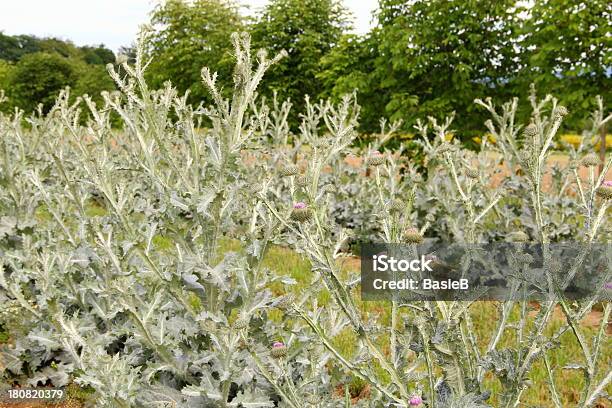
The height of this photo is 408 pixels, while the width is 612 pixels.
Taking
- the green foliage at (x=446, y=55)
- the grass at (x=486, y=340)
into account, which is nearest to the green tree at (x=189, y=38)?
the green foliage at (x=446, y=55)

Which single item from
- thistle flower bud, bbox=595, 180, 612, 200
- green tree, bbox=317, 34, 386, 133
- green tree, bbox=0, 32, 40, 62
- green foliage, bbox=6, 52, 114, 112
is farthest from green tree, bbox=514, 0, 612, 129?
green tree, bbox=0, 32, 40, 62

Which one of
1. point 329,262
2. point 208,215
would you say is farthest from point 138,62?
point 329,262

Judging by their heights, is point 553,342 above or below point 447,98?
below

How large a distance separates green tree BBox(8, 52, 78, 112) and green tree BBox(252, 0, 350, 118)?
36277 mm

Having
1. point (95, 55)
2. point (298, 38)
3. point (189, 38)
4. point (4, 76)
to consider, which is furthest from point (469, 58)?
point (95, 55)

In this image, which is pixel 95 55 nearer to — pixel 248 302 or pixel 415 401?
pixel 248 302

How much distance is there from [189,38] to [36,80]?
106 ft

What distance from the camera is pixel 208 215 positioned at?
2.71 m

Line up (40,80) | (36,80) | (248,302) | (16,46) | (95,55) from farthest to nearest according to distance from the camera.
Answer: (16,46) < (95,55) < (36,80) < (40,80) < (248,302)

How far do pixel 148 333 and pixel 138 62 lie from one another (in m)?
1.33

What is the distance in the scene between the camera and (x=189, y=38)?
26922 millimetres

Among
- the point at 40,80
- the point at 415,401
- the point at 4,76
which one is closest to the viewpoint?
the point at 415,401

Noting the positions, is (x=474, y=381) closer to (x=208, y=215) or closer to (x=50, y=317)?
(x=208, y=215)

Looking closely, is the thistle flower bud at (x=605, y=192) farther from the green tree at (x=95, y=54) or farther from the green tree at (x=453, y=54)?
the green tree at (x=95, y=54)
